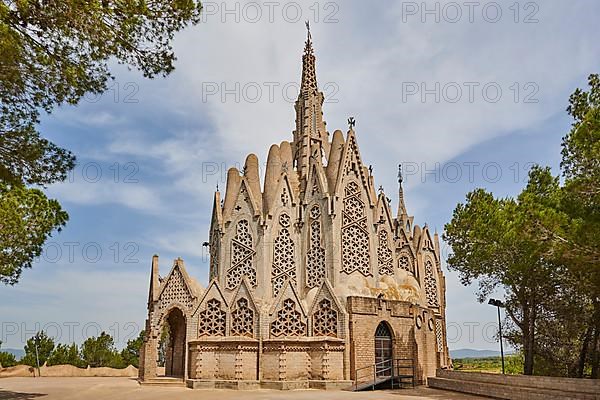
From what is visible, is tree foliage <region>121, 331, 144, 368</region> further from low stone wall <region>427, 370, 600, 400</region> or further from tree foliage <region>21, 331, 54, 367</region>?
low stone wall <region>427, 370, 600, 400</region>

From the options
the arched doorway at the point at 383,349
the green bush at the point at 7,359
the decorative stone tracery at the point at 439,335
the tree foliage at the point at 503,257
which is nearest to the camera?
the tree foliage at the point at 503,257

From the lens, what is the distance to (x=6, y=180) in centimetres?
1285

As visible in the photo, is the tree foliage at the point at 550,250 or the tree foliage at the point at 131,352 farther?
the tree foliage at the point at 131,352

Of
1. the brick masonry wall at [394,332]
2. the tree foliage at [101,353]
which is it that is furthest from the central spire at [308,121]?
the tree foliage at [101,353]

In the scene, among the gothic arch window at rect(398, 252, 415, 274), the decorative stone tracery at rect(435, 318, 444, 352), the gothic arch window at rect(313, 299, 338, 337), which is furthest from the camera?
the decorative stone tracery at rect(435, 318, 444, 352)

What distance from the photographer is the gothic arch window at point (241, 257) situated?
1040 inches

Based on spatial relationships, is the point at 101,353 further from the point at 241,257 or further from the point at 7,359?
Answer: the point at 241,257

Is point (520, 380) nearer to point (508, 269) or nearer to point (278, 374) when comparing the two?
point (508, 269)

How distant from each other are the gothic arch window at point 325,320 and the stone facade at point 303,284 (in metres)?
0.05

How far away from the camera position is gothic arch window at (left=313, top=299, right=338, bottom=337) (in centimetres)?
2370

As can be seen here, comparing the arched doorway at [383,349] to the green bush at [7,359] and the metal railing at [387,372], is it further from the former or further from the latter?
the green bush at [7,359]

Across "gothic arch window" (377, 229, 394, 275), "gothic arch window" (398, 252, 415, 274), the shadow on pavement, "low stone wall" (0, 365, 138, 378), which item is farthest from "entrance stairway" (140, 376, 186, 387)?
"gothic arch window" (398, 252, 415, 274)

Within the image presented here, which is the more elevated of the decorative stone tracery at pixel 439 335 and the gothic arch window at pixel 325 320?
the gothic arch window at pixel 325 320

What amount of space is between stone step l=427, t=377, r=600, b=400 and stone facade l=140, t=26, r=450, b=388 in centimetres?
308
